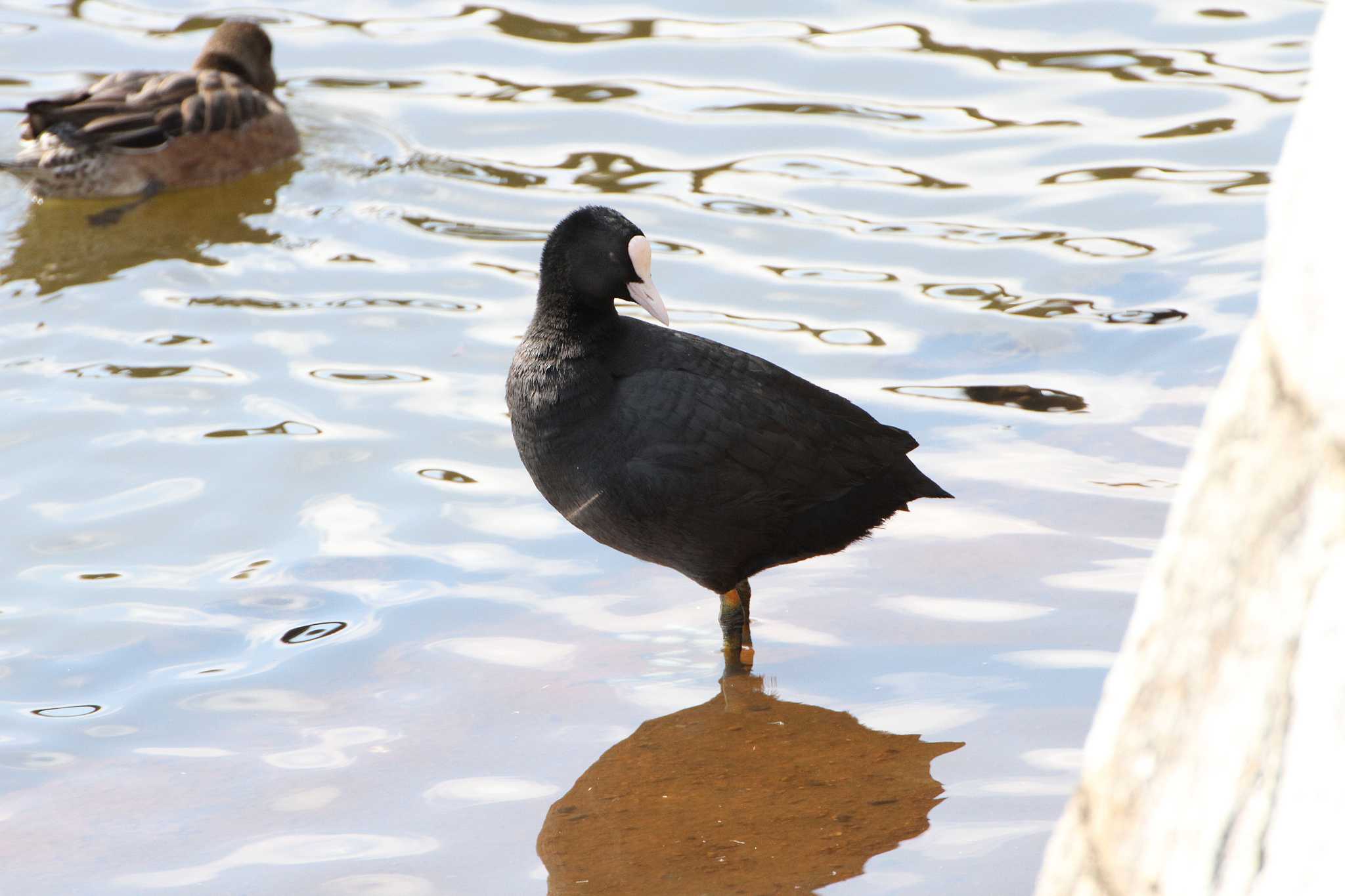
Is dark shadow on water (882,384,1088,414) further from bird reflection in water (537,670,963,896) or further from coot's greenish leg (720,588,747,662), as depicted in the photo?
bird reflection in water (537,670,963,896)

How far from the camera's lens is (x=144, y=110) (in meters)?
9.31

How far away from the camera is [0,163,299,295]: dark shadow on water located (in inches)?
330

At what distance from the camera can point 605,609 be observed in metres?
5.49

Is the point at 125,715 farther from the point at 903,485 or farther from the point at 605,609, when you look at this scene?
the point at 903,485

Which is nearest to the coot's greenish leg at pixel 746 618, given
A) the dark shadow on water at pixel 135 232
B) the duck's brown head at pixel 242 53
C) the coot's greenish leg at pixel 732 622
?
the coot's greenish leg at pixel 732 622

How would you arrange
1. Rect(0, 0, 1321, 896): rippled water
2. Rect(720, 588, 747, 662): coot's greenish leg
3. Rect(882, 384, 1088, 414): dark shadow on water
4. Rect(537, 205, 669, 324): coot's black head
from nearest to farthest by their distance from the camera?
Rect(0, 0, 1321, 896): rippled water < Rect(537, 205, 669, 324): coot's black head < Rect(720, 588, 747, 662): coot's greenish leg < Rect(882, 384, 1088, 414): dark shadow on water

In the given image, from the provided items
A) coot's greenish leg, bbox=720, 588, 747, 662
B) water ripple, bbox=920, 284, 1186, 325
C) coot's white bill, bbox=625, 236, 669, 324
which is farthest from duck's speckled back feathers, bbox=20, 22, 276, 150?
coot's greenish leg, bbox=720, 588, 747, 662

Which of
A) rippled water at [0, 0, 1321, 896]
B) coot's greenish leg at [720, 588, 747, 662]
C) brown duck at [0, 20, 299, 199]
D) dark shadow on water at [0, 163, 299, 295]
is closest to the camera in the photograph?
rippled water at [0, 0, 1321, 896]

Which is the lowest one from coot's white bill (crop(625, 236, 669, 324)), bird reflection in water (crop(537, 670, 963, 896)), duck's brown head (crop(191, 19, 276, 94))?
bird reflection in water (crop(537, 670, 963, 896))

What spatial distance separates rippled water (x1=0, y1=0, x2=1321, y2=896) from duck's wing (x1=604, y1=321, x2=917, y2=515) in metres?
0.72

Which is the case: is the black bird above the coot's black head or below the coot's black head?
below

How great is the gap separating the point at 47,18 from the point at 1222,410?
36.0ft

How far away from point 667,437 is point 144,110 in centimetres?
619

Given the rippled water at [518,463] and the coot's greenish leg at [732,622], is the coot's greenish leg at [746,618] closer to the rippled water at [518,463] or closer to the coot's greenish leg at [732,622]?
the coot's greenish leg at [732,622]
